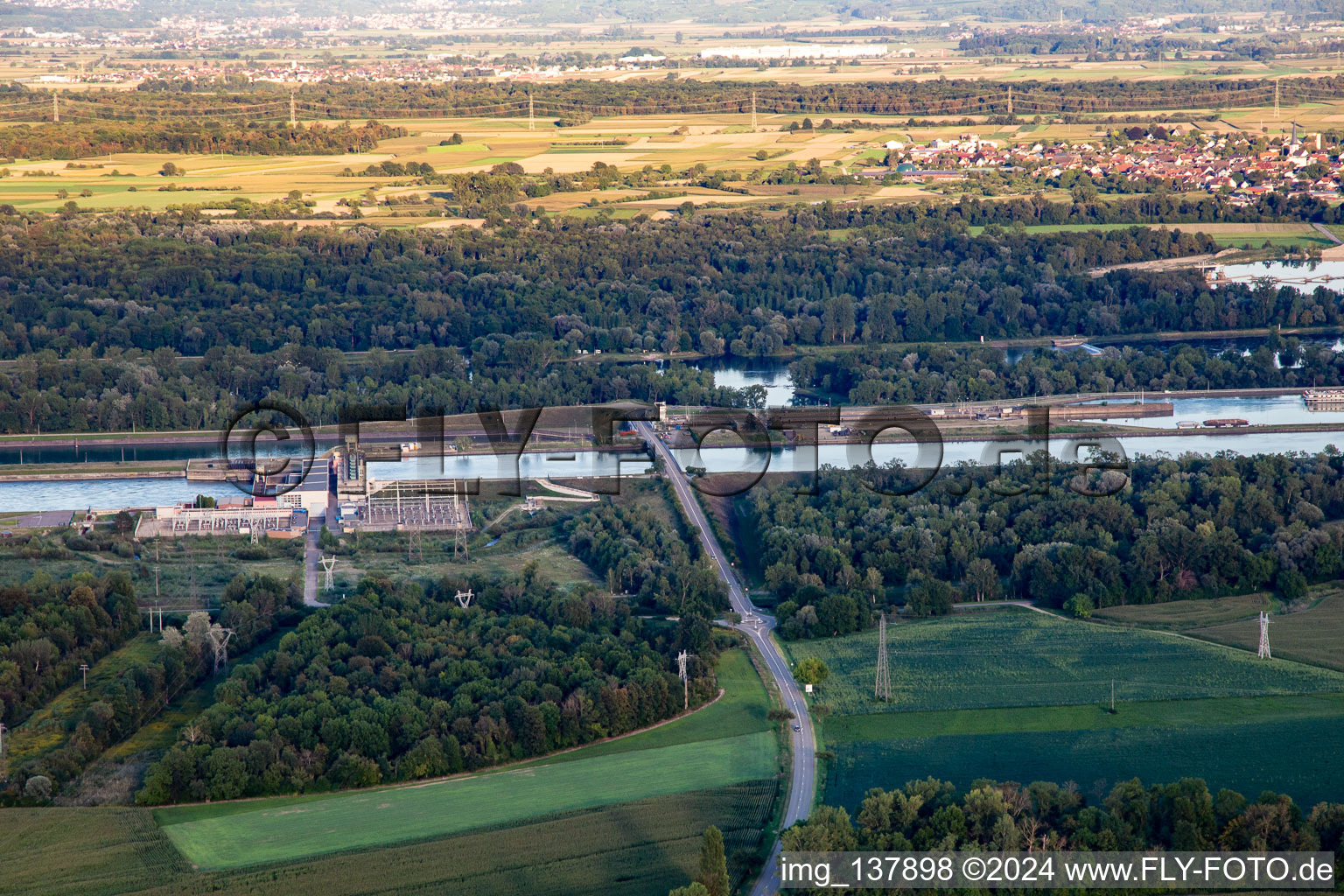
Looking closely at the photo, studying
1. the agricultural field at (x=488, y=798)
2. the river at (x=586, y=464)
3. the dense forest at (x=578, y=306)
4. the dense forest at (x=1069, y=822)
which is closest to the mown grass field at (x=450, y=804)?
the agricultural field at (x=488, y=798)

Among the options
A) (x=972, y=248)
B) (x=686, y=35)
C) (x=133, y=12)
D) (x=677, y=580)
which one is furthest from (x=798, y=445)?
(x=133, y=12)

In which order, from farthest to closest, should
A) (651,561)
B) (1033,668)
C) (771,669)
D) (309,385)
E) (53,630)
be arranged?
1. (309,385)
2. (651,561)
3. (53,630)
4. (771,669)
5. (1033,668)

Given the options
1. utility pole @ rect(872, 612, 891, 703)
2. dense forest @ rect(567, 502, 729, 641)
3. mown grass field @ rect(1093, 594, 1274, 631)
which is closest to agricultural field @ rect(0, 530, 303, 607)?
dense forest @ rect(567, 502, 729, 641)

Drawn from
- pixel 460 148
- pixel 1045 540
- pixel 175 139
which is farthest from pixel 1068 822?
pixel 175 139

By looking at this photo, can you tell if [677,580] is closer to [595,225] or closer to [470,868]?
[470,868]

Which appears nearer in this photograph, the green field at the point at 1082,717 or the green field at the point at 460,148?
the green field at the point at 1082,717

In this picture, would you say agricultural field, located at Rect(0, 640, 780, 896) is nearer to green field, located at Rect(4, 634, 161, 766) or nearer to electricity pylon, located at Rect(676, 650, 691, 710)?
electricity pylon, located at Rect(676, 650, 691, 710)

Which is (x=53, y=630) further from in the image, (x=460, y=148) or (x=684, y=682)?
(x=460, y=148)

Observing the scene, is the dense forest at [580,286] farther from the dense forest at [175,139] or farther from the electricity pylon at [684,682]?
the electricity pylon at [684,682]
